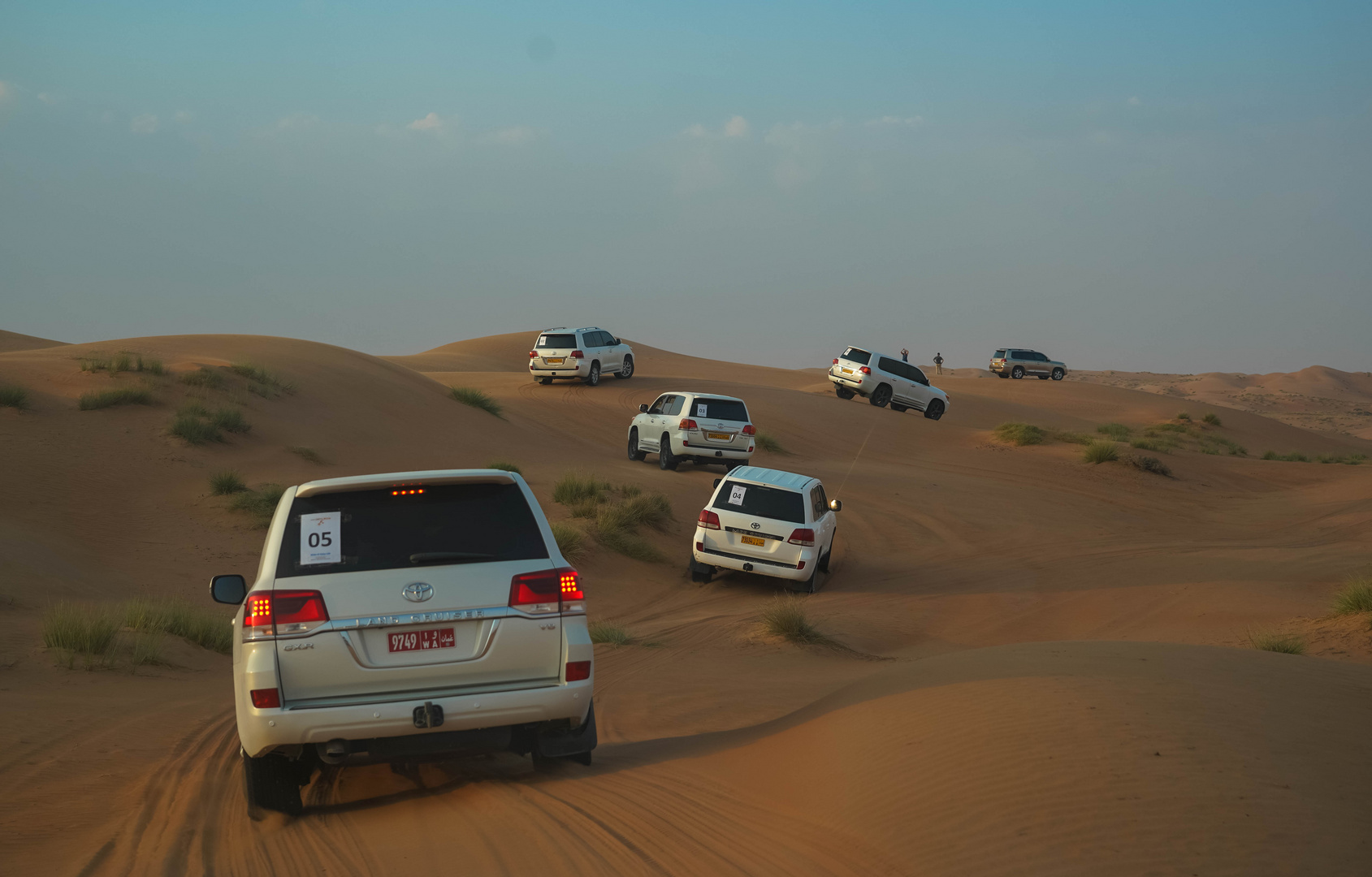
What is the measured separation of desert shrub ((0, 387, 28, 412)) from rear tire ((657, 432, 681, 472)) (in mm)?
12855

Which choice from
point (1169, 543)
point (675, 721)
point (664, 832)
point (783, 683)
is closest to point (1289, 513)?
point (1169, 543)

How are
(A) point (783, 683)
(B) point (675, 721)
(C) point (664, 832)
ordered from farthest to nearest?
(A) point (783, 683)
(B) point (675, 721)
(C) point (664, 832)

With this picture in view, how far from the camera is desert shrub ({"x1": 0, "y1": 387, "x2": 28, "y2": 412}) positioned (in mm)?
18328

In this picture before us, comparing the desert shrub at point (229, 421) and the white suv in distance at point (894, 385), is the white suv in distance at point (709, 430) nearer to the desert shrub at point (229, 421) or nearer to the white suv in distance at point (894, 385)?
the desert shrub at point (229, 421)

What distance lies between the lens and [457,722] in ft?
17.5

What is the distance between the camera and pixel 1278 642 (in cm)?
1022

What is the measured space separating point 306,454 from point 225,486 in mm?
3499

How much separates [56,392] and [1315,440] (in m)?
49.8

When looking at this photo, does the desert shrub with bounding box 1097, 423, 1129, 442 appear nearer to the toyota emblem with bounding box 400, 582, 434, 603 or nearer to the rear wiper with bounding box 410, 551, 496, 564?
the rear wiper with bounding box 410, 551, 496, 564

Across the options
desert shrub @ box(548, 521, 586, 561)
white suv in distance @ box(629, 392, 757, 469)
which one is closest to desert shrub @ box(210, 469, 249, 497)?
desert shrub @ box(548, 521, 586, 561)

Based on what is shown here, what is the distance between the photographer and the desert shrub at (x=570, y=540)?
15516 mm

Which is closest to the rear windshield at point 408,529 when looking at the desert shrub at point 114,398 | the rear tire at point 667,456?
the desert shrub at point 114,398

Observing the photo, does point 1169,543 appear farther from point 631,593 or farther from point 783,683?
point 783,683

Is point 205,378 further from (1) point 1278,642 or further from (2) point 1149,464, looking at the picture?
(2) point 1149,464
